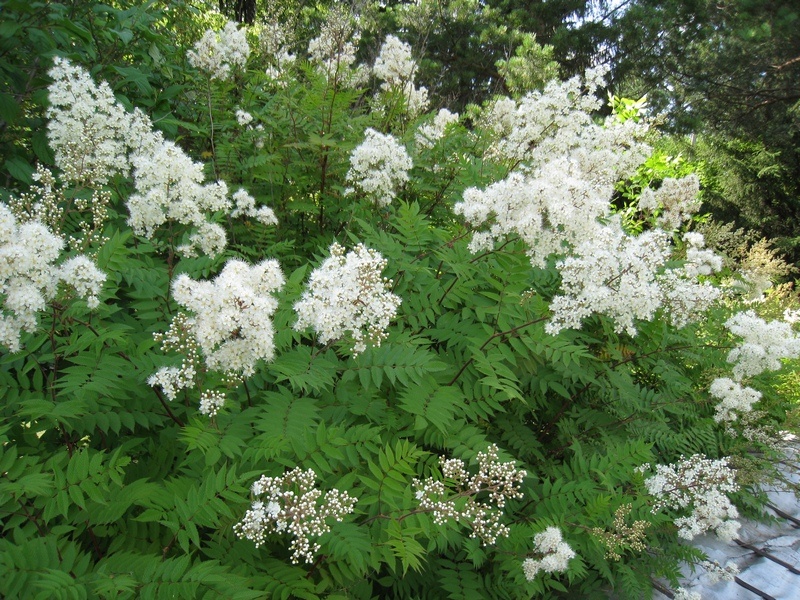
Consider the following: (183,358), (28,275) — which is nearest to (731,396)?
(183,358)

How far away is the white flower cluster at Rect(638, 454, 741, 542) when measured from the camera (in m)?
3.45

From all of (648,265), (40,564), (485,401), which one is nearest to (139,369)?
(40,564)

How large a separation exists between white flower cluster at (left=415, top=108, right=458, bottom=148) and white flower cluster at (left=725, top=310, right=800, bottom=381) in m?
3.20

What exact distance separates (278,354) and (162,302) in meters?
0.75

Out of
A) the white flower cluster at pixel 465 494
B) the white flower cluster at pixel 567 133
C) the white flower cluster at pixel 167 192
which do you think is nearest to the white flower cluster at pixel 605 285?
the white flower cluster at pixel 465 494

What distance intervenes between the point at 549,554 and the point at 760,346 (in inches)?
110

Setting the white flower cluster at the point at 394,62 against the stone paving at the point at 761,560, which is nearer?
the stone paving at the point at 761,560

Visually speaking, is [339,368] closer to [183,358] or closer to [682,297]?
[183,358]

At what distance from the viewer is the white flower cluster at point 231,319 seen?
89.7 inches

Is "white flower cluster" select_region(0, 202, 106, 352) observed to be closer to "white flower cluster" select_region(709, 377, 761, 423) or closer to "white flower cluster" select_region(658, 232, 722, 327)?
"white flower cluster" select_region(658, 232, 722, 327)

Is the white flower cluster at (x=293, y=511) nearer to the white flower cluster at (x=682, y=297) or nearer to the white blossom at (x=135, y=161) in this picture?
the white blossom at (x=135, y=161)

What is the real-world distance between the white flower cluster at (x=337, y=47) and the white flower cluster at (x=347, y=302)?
2620mm

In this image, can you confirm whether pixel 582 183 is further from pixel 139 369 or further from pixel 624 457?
pixel 139 369

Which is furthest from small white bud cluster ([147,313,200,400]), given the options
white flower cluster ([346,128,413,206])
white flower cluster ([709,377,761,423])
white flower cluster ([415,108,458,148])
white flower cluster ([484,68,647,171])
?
white flower cluster ([709,377,761,423])
